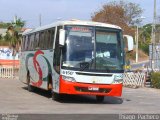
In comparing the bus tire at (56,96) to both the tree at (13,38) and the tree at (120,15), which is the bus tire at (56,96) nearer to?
the tree at (13,38)

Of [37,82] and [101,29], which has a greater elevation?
[101,29]

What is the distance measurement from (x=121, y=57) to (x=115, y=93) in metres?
1.44

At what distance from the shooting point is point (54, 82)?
19938 mm

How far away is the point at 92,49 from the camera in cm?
1900

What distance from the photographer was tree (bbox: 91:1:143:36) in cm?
7424

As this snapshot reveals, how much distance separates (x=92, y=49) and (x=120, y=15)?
5791cm

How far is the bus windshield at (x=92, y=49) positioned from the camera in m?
18.8

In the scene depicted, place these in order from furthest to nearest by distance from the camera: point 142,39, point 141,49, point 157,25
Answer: point 142,39, point 141,49, point 157,25

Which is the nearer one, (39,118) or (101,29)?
(39,118)

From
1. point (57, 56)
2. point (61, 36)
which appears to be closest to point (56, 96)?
point (57, 56)

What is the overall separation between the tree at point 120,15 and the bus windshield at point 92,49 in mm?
53419

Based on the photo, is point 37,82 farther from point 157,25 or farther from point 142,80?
point 157,25

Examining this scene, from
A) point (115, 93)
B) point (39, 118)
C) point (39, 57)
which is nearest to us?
point (39, 118)

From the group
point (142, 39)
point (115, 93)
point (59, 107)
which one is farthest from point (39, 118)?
point (142, 39)
